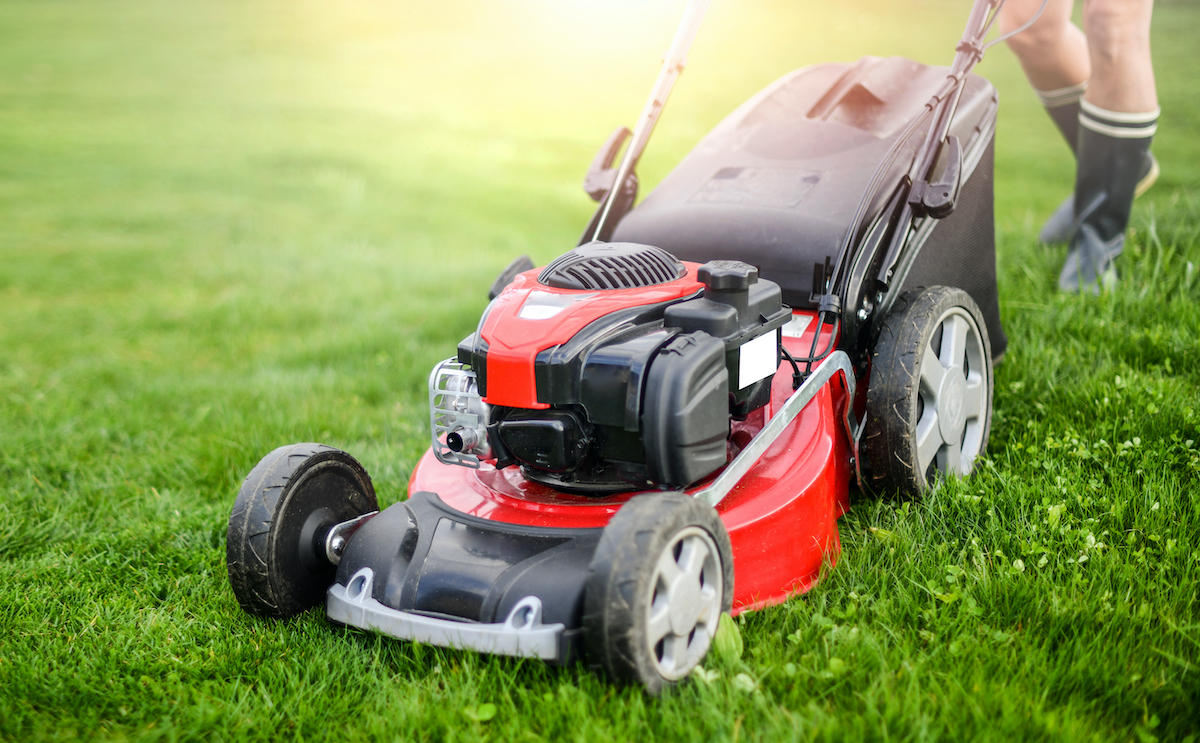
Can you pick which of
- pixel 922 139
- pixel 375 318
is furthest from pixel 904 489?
pixel 375 318

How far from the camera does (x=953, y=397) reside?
2488 millimetres

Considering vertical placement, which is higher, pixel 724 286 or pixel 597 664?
pixel 724 286

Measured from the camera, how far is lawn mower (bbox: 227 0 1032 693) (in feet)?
5.80

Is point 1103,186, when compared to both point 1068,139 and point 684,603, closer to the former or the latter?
point 1068,139

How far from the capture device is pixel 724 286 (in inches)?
76.9

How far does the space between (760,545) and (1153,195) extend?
557 cm

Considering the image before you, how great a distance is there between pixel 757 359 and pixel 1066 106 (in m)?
2.77

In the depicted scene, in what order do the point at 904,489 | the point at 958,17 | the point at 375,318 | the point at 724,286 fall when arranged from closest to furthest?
the point at 724,286
the point at 904,489
the point at 375,318
the point at 958,17

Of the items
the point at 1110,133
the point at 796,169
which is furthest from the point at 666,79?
the point at 1110,133

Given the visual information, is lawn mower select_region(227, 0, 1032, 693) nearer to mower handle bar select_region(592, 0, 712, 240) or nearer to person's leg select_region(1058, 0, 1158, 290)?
mower handle bar select_region(592, 0, 712, 240)

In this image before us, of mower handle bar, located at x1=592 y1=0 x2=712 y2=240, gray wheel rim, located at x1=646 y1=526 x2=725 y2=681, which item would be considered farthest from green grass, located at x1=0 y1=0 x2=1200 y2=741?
mower handle bar, located at x1=592 y1=0 x2=712 y2=240

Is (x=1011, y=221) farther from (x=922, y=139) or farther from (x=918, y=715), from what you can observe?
(x=918, y=715)

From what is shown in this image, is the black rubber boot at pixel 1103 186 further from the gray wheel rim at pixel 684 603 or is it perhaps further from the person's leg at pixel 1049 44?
the gray wheel rim at pixel 684 603

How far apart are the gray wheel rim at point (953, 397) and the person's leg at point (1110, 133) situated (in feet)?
4.35
